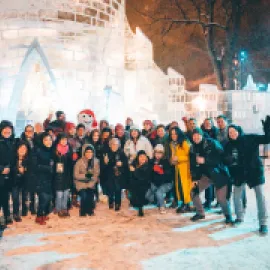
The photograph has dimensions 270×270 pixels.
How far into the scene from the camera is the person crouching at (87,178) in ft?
19.1

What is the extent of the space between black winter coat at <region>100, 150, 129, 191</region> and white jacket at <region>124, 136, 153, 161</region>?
16 cm

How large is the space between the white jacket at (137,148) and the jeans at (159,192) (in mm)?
587

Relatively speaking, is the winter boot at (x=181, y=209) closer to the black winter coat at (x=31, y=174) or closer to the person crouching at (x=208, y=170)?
the person crouching at (x=208, y=170)

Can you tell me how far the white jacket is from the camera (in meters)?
6.39

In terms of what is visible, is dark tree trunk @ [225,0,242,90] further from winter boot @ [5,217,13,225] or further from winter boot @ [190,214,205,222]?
winter boot @ [5,217,13,225]

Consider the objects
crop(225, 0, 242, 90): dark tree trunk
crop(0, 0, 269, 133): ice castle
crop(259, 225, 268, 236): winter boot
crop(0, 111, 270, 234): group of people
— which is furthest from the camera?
crop(225, 0, 242, 90): dark tree trunk

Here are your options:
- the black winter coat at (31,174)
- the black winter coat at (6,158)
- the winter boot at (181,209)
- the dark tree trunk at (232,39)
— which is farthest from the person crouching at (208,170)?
the dark tree trunk at (232,39)

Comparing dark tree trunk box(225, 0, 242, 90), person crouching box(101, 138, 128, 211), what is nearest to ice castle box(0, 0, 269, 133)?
person crouching box(101, 138, 128, 211)

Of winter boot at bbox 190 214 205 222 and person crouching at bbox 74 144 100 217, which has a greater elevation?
person crouching at bbox 74 144 100 217

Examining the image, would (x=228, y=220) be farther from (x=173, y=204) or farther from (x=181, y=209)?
(x=173, y=204)

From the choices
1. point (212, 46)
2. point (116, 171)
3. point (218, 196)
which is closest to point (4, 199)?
point (116, 171)

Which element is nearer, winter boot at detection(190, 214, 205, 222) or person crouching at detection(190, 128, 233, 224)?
person crouching at detection(190, 128, 233, 224)

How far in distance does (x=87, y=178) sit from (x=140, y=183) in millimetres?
904

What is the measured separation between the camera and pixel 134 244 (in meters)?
4.43
